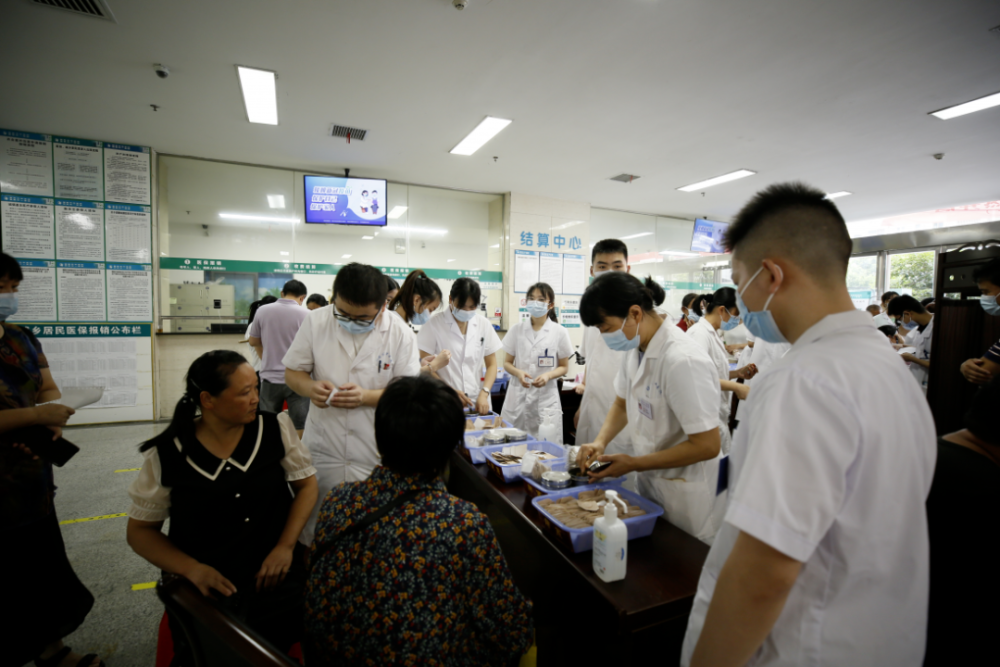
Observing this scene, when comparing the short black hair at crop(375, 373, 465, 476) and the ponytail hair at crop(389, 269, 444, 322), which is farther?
the ponytail hair at crop(389, 269, 444, 322)

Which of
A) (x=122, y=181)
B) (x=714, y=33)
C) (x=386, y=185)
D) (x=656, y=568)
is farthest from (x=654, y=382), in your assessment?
(x=122, y=181)

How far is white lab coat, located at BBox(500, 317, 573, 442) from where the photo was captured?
3225 mm

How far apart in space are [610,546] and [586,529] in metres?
0.16

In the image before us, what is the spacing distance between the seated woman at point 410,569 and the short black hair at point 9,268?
202 centimetres

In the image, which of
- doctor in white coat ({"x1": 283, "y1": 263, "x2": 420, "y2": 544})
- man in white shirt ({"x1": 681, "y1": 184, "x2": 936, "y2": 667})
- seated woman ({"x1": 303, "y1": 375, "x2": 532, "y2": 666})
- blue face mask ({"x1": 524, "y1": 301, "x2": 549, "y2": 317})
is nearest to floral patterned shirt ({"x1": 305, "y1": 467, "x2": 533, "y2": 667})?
seated woman ({"x1": 303, "y1": 375, "x2": 532, "y2": 666})

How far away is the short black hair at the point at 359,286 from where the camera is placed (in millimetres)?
1825

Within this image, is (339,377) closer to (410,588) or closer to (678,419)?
(410,588)

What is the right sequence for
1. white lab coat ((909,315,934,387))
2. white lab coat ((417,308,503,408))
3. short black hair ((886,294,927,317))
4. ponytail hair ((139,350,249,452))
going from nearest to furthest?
ponytail hair ((139,350,249,452)) < white lab coat ((417,308,503,408)) < white lab coat ((909,315,934,387)) < short black hair ((886,294,927,317))

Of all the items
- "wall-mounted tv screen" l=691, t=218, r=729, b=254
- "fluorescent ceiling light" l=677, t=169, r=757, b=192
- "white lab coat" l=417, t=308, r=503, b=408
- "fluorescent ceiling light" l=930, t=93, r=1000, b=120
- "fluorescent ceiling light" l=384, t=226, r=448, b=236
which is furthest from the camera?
"wall-mounted tv screen" l=691, t=218, r=729, b=254

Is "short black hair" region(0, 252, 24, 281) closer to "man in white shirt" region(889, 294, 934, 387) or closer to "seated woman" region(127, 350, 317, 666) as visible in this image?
"seated woman" region(127, 350, 317, 666)

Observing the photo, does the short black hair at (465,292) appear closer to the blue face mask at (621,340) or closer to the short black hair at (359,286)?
the short black hair at (359,286)

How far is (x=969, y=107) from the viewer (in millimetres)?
3885

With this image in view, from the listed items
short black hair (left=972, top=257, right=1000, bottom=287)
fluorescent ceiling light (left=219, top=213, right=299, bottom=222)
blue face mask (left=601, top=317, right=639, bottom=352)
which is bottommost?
blue face mask (left=601, top=317, right=639, bottom=352)

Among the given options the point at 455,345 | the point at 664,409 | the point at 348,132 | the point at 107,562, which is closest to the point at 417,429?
the point at 664,409
